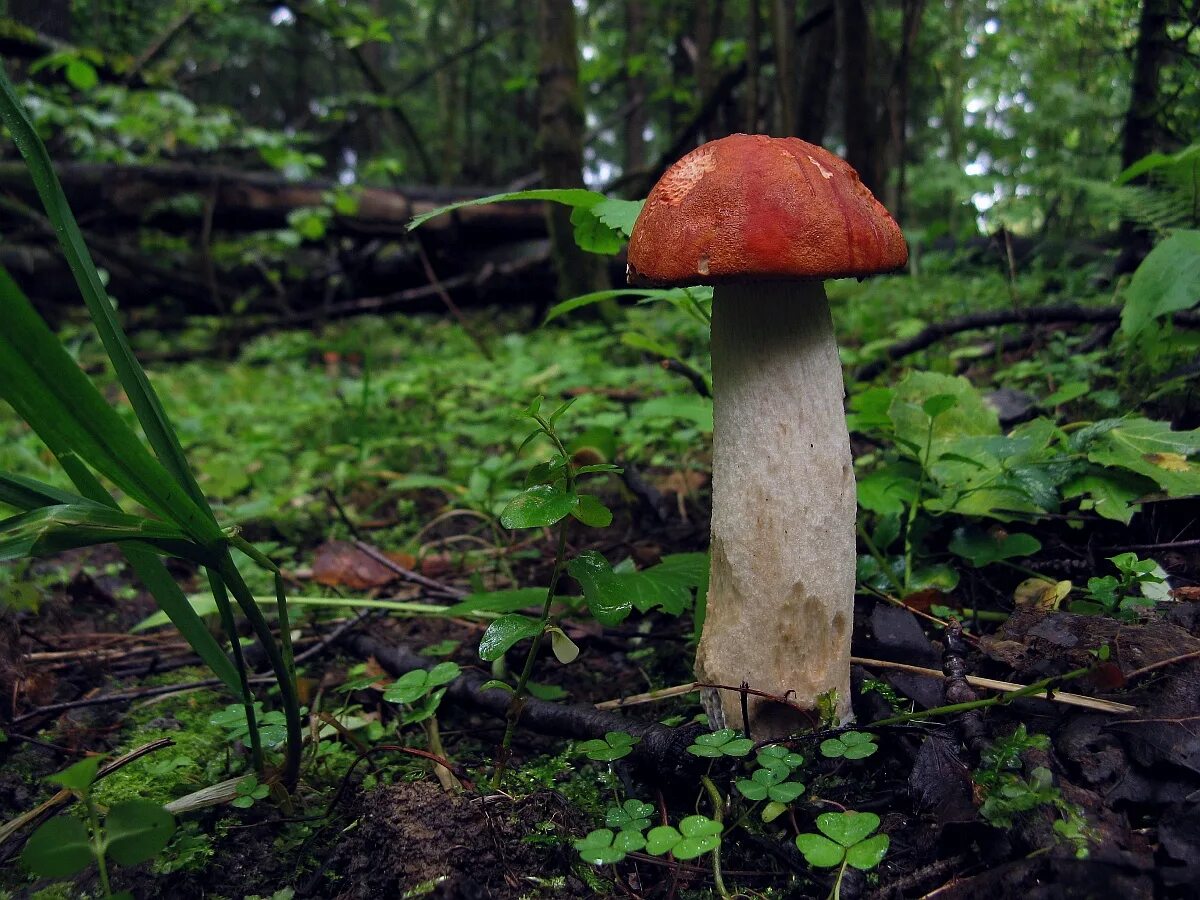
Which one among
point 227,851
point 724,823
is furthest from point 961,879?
point 227,851

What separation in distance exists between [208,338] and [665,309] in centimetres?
538

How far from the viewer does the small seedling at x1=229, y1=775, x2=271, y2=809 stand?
1501 mm

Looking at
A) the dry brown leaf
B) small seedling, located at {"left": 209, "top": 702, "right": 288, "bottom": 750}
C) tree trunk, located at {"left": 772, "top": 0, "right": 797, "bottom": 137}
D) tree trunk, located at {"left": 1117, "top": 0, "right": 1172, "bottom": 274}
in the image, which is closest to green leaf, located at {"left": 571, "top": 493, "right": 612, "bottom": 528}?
small seedling, located at {"left": 209, "top": 702, "right": 288, "bottom": 750}

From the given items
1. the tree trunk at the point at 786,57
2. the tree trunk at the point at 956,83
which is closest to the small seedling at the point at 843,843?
the tree trunk at the point at 786,57

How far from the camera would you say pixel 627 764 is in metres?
1.64

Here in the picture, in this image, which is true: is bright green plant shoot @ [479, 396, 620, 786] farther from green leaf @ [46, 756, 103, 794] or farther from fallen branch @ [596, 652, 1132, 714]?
green leaf @ [46, 756, 103, 794]

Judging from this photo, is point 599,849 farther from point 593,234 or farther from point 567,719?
point 593,234

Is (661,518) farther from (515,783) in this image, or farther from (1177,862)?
(1177,862)

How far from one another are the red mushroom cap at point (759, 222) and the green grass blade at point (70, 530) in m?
0.99

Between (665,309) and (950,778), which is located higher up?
(665,309)

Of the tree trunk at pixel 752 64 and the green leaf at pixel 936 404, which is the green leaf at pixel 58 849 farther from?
the tree trunk at pixel 752 64

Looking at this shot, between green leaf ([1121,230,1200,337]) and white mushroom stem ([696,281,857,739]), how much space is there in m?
1.17

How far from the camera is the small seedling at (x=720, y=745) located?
1.50 metres

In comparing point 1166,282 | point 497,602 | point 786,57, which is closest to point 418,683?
point 497,602
